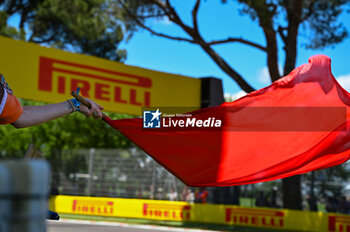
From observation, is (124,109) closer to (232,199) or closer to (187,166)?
(232,199)

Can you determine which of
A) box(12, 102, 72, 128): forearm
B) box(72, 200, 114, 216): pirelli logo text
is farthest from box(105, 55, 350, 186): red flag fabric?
box(72, 200, 114, 216): pirelli logo text

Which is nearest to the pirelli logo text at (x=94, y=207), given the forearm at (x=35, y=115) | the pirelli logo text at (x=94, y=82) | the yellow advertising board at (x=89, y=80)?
the yellow advertising board at (x=89, y=80)

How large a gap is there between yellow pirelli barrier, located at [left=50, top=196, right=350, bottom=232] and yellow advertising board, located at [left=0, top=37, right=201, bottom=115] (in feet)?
13.3

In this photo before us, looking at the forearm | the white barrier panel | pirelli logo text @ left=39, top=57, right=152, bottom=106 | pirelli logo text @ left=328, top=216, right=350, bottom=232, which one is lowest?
pirelli logo text @ left=328, top=216, right=350, bottom=232

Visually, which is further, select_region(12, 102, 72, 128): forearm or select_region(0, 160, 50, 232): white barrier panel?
select_region(12, 102, 72, 128): forearm

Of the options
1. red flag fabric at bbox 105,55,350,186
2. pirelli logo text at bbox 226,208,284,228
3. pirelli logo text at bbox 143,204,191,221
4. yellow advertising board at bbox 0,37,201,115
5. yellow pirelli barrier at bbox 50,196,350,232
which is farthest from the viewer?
pirelli logo text at bbox 143,204,191,221

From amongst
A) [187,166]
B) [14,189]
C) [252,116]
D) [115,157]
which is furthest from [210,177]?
[115,157]

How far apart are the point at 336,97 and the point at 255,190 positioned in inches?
532

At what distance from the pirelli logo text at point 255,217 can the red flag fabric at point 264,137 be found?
11.3 meters

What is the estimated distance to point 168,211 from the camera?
18750 mm

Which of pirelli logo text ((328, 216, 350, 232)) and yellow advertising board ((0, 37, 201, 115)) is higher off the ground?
yellow advertising board ((0, 37, 201, 115))

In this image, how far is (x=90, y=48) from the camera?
35.5 meters

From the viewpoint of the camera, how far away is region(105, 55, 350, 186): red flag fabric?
16.8 feet

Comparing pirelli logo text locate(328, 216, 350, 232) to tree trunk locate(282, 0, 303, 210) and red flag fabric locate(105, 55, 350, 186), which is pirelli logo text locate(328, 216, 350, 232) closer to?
tree trunk locate(282, 0, 303, 210)
